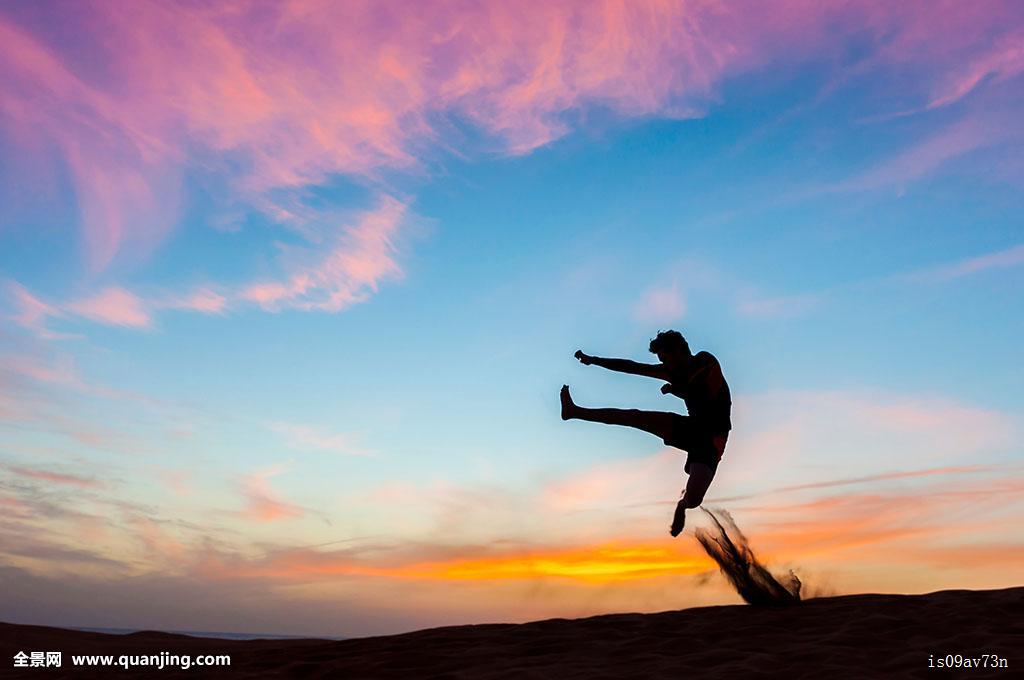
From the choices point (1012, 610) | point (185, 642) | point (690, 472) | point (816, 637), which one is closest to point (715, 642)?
point (816, 637)

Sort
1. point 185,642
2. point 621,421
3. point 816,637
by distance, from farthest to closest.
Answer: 1. point 185,642
2. point 621,421
3. point 816,637

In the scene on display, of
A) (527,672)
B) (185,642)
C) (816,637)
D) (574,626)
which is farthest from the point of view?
(185,642)

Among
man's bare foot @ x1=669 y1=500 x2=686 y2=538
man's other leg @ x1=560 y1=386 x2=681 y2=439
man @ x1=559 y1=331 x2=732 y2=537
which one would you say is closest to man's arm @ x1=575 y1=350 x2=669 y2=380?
man @ x1=559 y1=331 x2=732 y2=537

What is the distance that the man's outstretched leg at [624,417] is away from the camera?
307 inches

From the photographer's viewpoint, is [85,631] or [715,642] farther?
[85,631]

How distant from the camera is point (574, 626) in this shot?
8.80 m

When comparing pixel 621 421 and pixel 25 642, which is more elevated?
pixel 621 421

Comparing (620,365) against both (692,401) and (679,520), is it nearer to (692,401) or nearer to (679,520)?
(692,401)

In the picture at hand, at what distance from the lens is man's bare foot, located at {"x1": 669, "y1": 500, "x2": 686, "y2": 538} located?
7648 millimetres

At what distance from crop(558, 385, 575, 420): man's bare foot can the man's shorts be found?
996 millimetres

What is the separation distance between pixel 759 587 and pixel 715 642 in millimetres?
1773

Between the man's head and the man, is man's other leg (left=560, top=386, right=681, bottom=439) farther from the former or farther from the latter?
the man's head

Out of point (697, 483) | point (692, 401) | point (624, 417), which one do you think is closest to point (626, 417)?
point (624, 417)

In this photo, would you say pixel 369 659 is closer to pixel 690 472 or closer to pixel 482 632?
pixel 482 632
